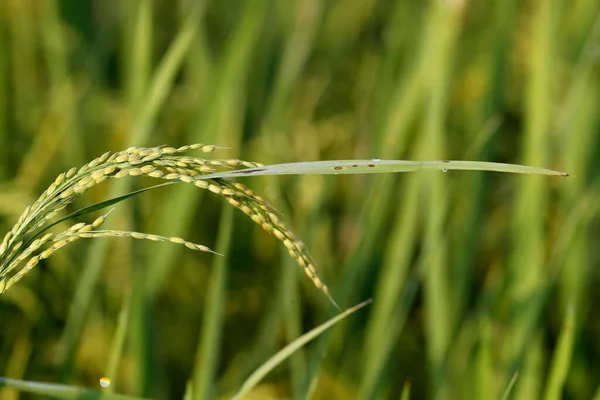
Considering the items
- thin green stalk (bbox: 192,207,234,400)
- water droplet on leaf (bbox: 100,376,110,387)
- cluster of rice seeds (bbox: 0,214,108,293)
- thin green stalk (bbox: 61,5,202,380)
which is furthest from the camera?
thin green stalk (bbox: 61,5,202,380)

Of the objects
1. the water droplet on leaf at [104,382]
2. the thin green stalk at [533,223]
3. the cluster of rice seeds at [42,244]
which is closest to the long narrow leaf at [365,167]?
the cluster of rice seeds at [42,244]

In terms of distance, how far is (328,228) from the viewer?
1.49 m

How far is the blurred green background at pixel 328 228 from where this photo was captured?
1.10 m

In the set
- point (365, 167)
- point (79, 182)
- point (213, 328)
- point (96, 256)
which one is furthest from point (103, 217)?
point (96, 256)

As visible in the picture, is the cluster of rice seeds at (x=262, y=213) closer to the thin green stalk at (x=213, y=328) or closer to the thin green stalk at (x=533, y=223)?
the thin green stalk at (x=213, y=328)

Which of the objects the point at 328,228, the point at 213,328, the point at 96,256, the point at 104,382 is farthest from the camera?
the point at 328,228

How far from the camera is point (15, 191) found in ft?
4.52

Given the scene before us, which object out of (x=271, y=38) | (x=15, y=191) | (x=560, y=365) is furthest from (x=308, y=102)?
(x=560, y=365)

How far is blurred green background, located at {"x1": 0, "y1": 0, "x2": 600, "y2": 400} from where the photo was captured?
1.10 metres

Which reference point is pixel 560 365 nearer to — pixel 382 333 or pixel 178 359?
Answer: pixel 382 333

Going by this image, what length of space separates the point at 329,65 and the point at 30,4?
2.40 feet

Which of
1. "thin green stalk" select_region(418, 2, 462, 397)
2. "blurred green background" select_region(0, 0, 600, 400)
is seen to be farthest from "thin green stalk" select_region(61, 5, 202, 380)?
"thin green stalk" select_region(418, 2, 462, 397)

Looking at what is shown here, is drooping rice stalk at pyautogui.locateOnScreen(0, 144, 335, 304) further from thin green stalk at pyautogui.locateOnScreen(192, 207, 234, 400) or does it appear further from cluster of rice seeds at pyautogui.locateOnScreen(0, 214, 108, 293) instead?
thin green stalk at pyautogui.locateOnScreen(192, 207, 234, 400)

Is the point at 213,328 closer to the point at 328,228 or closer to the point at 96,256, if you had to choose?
the point at 96,256
